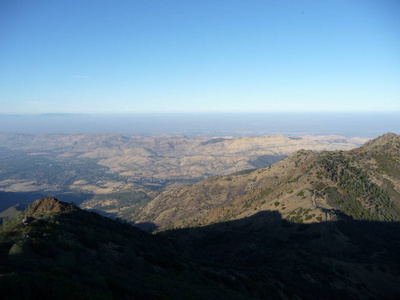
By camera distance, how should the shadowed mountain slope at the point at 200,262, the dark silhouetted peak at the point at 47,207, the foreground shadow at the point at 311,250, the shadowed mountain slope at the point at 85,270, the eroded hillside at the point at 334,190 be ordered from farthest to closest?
the eroded hillside at the point at 334,190 → the dark silhouetted peak at the point at 47,207 → the foreground shadow at the point at 311,250 → the shadowed mountain slope at the point at 200,262 → the shadowed mountain slope at the point at 85,270

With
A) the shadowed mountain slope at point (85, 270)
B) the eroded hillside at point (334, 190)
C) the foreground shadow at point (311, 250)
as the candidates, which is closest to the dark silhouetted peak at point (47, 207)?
the shadowed mountain slope at point (85, 270)

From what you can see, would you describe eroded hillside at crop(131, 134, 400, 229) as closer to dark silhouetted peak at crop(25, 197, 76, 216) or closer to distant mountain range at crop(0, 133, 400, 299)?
distant mountain range at crop(0, 133, 400, 299)

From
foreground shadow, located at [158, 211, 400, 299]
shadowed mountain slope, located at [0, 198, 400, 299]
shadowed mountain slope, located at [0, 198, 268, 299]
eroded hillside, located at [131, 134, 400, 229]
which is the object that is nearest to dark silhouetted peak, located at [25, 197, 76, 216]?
shadowed mountain slope, located at [0, 198, 400, 299]

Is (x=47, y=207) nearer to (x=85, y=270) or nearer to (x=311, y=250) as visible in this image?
(x=85, y=270)

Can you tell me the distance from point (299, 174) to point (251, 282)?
62.6 m

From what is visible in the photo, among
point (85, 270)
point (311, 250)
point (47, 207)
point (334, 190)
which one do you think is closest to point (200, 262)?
point (85, 270)

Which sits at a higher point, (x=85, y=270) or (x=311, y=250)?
(x=85, y=270)

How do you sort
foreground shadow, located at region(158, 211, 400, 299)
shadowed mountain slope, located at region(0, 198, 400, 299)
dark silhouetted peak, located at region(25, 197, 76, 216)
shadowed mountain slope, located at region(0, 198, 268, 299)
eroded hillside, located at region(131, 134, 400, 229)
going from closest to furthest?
shadowed mountain slope, located at region(0, 198, 268, 299) < shadowed mountain slope, located at region(0, 198, 400, 299) < foreground shadow, located at region(158, 211, 400, 299) < dark silhouetted peak, located at region(25, 197, 76, 216) < eroded hillside, located at region(131, 134, 400, 229)

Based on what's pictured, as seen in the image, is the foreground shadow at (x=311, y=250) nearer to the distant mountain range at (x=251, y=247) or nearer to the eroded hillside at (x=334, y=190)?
the distant mountain range at (x=251, y=247)

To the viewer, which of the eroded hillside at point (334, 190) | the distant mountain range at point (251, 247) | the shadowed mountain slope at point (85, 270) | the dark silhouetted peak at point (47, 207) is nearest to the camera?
the shadowed mountain slope at point (85, 270)

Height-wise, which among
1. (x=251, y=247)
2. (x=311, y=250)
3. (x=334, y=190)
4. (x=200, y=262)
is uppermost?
(x=200, y=262)

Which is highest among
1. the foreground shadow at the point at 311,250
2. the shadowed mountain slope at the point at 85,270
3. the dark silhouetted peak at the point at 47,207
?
the shadowed mountain slope at the point at 85,270

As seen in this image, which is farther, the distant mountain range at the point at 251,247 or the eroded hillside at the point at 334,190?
the eroded hillside at the point at 334,190

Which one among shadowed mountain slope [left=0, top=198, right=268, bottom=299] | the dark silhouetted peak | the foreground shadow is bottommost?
the foreground shadow
